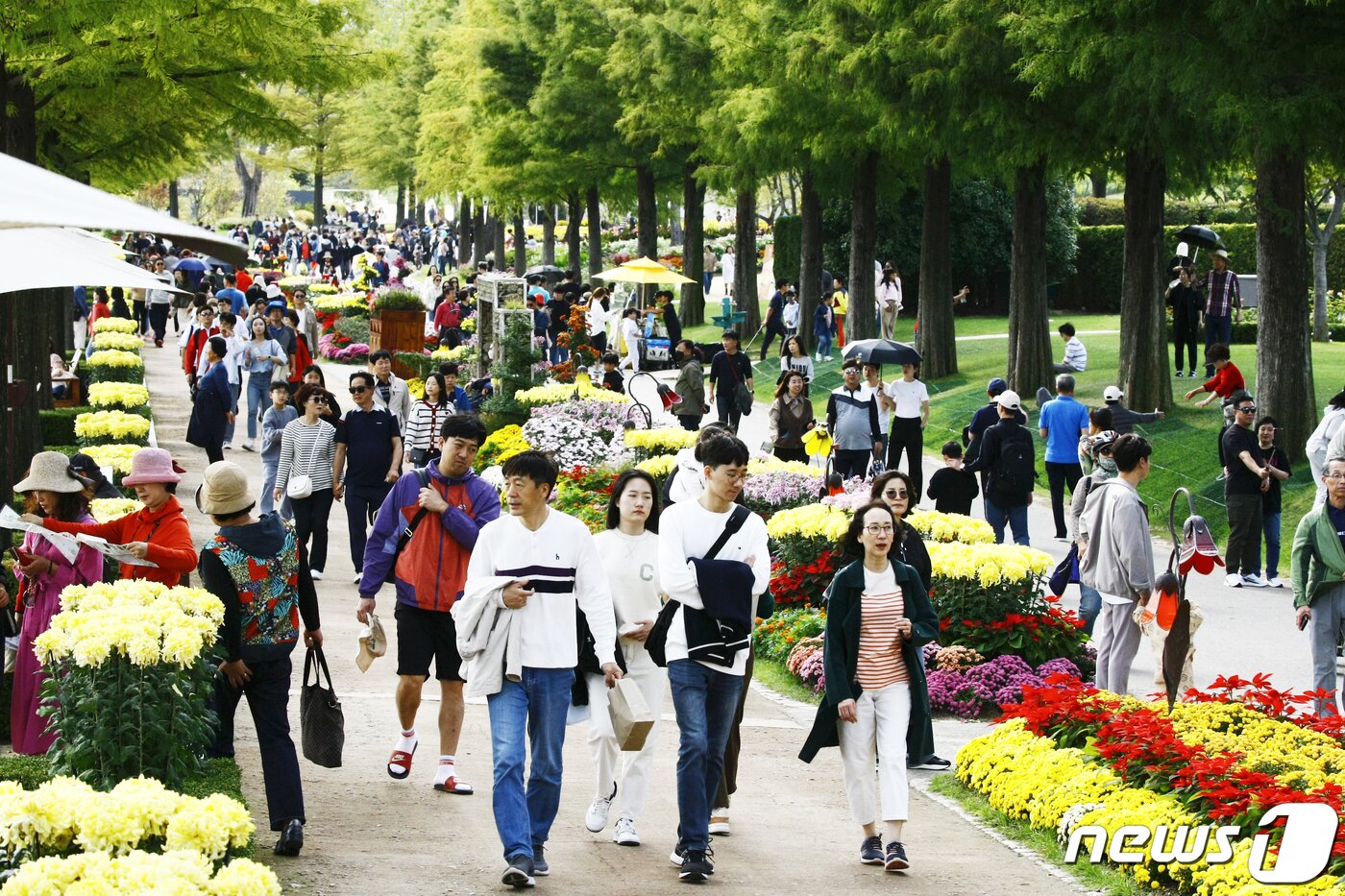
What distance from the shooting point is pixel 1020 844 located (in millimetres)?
8188

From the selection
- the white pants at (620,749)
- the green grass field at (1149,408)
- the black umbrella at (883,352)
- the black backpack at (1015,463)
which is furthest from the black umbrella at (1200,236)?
the white pants at (620,749)

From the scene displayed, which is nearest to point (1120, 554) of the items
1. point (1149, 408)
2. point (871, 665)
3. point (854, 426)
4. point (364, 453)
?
point (871, 665)

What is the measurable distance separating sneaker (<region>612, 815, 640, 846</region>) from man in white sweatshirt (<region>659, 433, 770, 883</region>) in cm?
40

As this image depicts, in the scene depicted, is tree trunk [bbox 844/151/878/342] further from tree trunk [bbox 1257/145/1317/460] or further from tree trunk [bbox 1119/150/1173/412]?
tree trunk [bbox 1257/145/1317/460]

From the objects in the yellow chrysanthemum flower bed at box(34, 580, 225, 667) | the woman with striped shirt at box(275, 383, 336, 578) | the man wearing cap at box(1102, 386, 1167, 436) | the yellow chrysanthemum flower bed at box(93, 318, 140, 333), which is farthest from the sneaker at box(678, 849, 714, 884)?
the yellow chrysanthemum flower bed at box(93, 318, 140, 333)

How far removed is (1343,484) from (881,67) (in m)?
12.3

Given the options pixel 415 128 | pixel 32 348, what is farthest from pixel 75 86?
pixel 415 128

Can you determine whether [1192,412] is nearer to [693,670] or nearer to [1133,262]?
[1133,262]

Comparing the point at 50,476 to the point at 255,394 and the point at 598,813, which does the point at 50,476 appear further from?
the point at 255,394

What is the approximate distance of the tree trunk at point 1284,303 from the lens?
18078 millimetres

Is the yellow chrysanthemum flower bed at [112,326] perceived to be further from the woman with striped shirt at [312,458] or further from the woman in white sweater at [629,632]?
the woman in white sweater at [629,632]

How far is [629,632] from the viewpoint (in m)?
7.64

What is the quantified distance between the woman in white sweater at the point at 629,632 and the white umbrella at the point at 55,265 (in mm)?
2239

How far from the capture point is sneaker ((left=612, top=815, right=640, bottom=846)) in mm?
7660
